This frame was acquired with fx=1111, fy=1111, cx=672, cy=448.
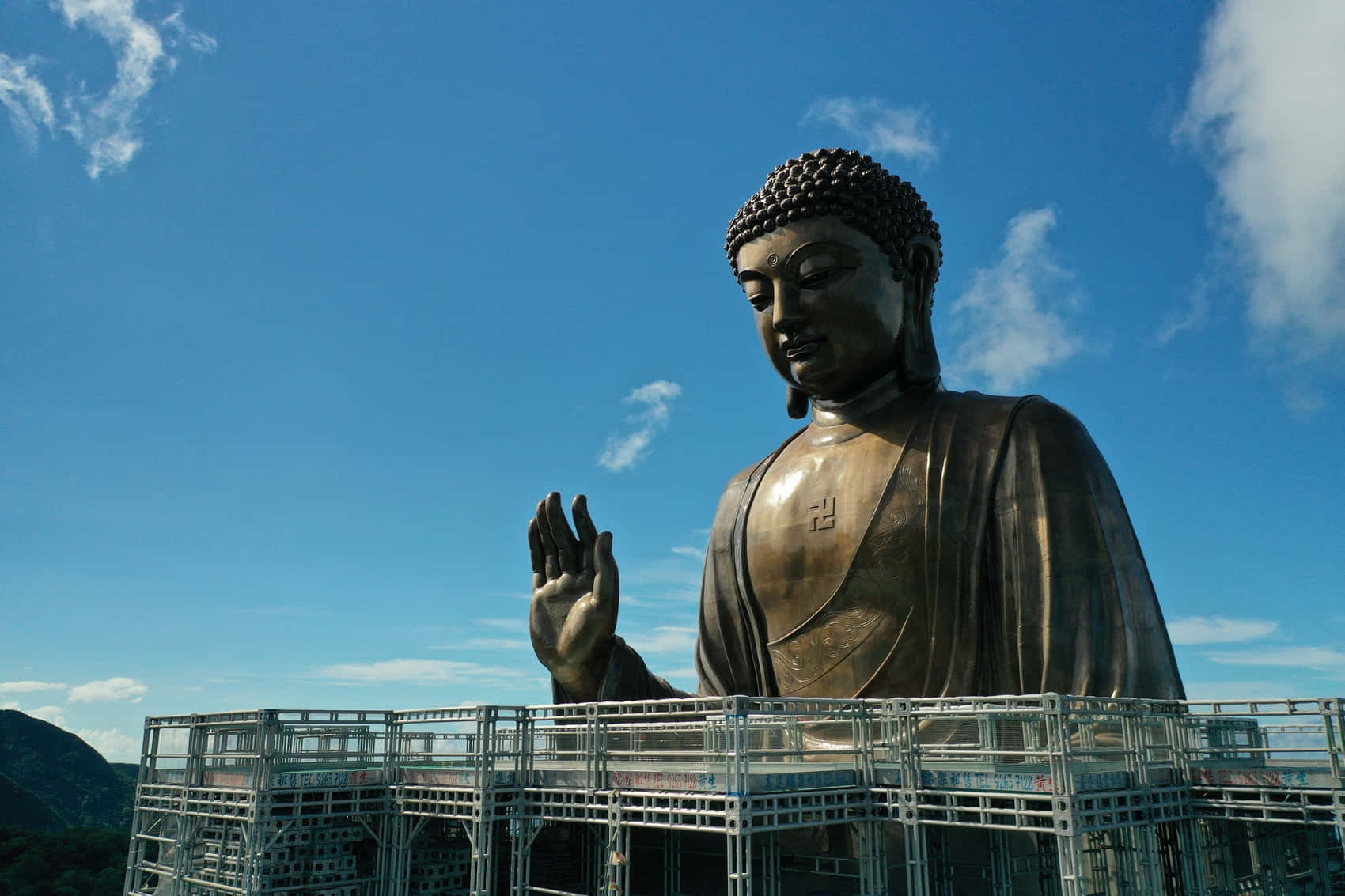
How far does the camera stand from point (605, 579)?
13.5 m

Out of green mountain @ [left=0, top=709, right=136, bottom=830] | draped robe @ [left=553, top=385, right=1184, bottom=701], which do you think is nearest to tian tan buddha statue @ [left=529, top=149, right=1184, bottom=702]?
draped robe @ [left=553, top=385, right=1184, bottom=701]

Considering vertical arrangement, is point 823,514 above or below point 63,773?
above

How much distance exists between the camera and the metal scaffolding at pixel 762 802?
29.3 feet

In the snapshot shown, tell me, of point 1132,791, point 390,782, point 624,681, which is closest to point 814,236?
point 624,681

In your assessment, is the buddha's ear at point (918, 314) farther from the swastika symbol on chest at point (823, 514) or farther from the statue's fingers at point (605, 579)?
the statue's fingers at point (605, 579)

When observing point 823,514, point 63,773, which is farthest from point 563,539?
point 63,773

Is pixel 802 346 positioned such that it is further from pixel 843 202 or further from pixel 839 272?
pixel 843 202

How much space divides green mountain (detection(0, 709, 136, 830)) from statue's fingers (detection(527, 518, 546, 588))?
4295cm

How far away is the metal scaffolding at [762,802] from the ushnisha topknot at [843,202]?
5662 mm

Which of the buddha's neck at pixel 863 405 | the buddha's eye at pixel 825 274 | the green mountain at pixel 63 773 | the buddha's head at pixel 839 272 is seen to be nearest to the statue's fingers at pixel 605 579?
the buddha's neck at pixel 863 405

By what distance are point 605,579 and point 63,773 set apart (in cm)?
5010

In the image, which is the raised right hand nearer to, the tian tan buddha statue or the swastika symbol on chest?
the tian tan buddha statue

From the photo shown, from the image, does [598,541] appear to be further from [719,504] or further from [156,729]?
[156,729]

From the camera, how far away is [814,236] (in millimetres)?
13219
